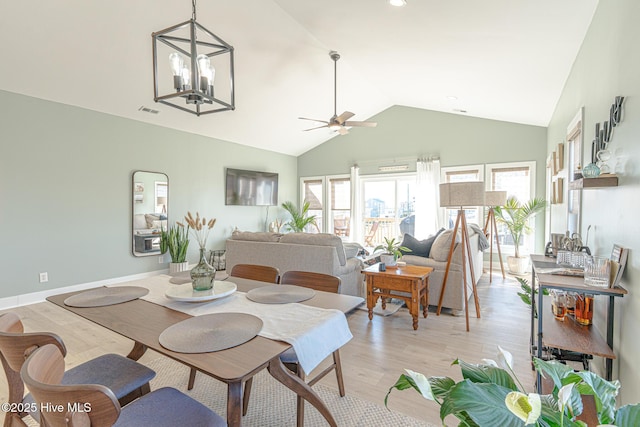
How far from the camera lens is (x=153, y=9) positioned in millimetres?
3312

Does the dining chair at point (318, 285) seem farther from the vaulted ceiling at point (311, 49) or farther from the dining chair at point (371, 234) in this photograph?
the dining chair at point (371, 234)

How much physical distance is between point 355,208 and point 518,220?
11.3 feet

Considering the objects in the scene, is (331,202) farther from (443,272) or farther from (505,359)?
(505,359)

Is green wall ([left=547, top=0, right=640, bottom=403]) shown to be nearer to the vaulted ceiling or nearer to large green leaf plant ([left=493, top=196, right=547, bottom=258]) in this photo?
the vaulted ceiling

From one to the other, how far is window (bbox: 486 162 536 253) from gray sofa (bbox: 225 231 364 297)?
147 inches

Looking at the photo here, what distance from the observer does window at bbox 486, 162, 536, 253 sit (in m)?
5.91

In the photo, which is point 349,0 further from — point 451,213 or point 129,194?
point 451,213

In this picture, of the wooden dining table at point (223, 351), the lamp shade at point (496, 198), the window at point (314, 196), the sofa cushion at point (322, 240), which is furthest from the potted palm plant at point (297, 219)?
the wooden dining table at point (223, 351)

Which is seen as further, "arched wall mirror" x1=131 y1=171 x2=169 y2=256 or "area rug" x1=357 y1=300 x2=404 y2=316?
"arched wall mirror" x1=131 y1=171 x2=169 y2=256

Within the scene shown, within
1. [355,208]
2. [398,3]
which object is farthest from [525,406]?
[355,208]

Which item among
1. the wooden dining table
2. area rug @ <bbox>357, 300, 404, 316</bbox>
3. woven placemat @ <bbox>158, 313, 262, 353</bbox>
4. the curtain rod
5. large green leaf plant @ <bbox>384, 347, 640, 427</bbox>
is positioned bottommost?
area rug @ <bbox>357, 300, 404, 316</bbox>

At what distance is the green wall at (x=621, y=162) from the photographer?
146 cm

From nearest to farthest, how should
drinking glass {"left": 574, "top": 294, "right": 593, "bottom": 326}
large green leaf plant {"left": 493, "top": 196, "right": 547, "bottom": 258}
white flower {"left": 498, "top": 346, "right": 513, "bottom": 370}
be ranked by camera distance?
white flower {"left": 498, "top": 346, "right": 513, "bottom": 370} → drinking glass {"left": 574, "top": 294, "right": 593, "bottom": 326} → large green leaf plant {"left": 493, "top": 196, "right": 547, "bottom": 258}

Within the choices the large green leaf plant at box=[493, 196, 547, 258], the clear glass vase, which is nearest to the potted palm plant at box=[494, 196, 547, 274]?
the large green leaf plant at box=[493, 196, 547, 258]
